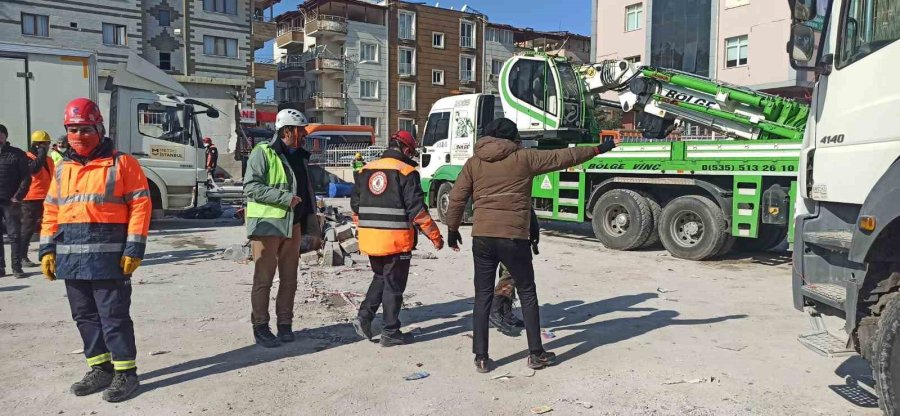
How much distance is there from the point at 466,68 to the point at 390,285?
→ 150 feet

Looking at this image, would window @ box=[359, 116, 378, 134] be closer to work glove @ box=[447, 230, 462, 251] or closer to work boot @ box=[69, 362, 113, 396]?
work glove @ box=[447, 230, 462, 251]

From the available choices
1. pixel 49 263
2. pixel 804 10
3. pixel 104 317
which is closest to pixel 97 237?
pixel 49 263

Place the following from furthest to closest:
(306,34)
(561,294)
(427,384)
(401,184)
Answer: (306,34), (561,294), (401,184), (427,384)

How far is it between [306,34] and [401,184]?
142 feet

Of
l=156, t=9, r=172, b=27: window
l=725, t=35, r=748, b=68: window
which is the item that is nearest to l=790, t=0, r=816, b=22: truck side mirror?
l=725, t=35, r=748, b=68: window

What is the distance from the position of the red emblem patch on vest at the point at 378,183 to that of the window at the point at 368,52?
41447 mm

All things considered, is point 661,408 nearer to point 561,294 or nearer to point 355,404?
point 355,404

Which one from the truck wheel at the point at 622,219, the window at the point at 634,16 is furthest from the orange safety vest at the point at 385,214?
the window at the point at 634,16

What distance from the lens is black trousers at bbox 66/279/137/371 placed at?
13.3 ft

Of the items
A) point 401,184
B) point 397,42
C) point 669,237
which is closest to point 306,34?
point 397,42

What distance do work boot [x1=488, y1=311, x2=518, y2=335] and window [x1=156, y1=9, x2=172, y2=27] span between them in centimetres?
3554

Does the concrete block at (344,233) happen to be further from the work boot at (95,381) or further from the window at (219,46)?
the window at (219,46)

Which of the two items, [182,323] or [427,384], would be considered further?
[182,323]

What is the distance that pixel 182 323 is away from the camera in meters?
6.00
